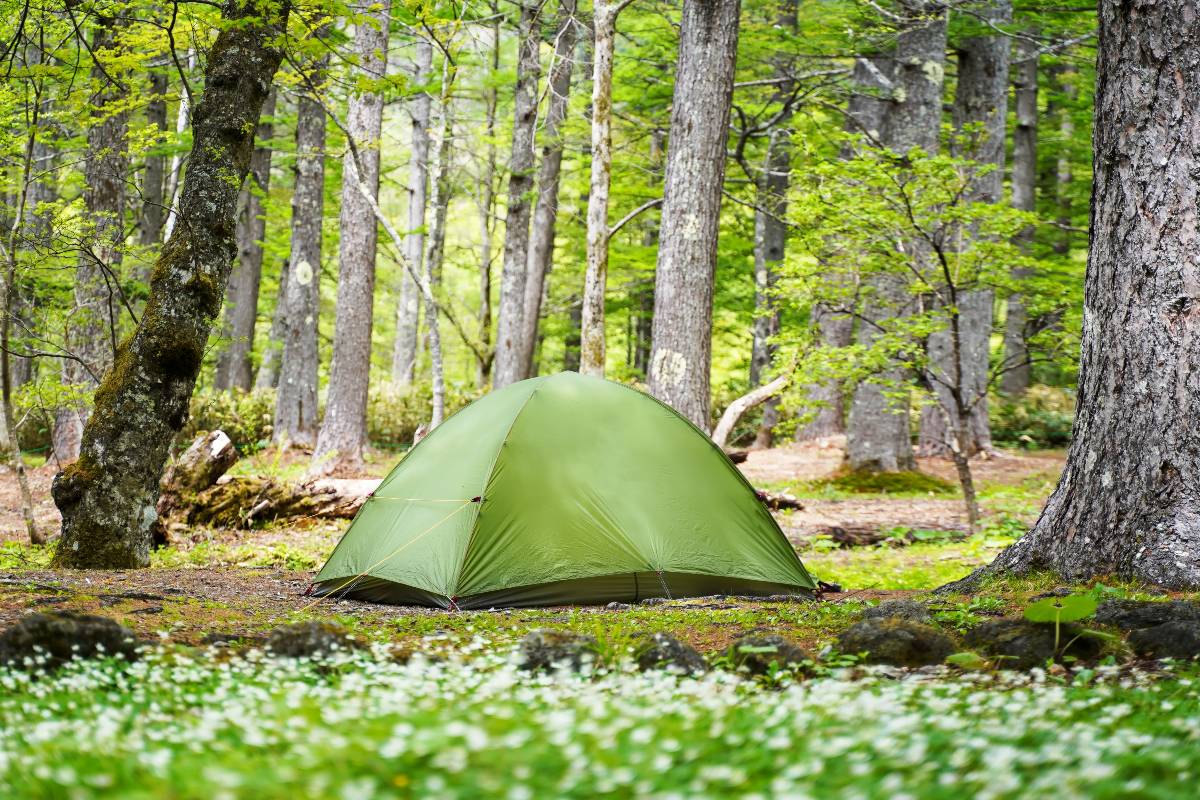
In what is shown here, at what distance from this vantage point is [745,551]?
644cm

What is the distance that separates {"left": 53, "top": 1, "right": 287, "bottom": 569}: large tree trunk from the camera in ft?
20.5

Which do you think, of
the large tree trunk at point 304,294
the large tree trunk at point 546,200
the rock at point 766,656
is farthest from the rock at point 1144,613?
the large tree trunk at point 304,294

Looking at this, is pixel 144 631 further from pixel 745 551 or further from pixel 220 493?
pixel 220 493

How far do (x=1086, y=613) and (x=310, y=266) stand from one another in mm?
14562

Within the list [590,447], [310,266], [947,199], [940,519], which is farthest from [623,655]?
[310,266]

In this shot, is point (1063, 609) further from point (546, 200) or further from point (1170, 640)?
point (546, 200)

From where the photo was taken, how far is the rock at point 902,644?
3.76 metres

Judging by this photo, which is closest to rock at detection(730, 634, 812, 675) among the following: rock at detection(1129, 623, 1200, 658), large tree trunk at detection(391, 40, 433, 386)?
rock at detection(1129, 623, 1200, 658)

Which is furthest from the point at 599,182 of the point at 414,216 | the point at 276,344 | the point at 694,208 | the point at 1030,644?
the point at 414,216

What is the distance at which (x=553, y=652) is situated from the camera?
11.3ft

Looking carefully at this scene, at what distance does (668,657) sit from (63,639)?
2.15m

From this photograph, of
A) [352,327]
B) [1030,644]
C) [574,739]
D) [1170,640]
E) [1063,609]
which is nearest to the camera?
[574,739]

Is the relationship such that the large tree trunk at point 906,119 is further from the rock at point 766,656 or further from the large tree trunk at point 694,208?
the rock at point 766,656

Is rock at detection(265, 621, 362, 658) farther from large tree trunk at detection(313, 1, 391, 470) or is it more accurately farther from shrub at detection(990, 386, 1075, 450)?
shrub at detection(990, 386, 1075, 450)
